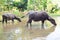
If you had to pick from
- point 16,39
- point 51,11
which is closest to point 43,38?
point 16,39

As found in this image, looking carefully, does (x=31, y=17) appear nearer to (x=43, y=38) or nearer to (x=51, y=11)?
(x=43, y=38)

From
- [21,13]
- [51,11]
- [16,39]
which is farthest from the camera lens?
[51,11]

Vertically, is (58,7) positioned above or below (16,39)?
below

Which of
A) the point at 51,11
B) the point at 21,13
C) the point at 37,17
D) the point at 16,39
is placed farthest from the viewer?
the point at 51,11

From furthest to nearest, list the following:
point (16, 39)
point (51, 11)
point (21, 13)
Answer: point (51, 11) < point (21, 13) < point (16, 39)

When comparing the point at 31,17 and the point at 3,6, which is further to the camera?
the point at 3,6

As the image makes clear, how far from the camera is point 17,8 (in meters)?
19.8

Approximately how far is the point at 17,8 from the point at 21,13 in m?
1.08

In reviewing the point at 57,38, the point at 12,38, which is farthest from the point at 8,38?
the point at 57,38

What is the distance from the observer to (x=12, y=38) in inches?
297

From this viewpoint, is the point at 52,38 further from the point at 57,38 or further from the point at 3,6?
the point at 3,6

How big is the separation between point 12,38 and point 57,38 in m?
1.50

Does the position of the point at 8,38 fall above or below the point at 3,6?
above

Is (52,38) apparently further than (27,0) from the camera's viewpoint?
No
